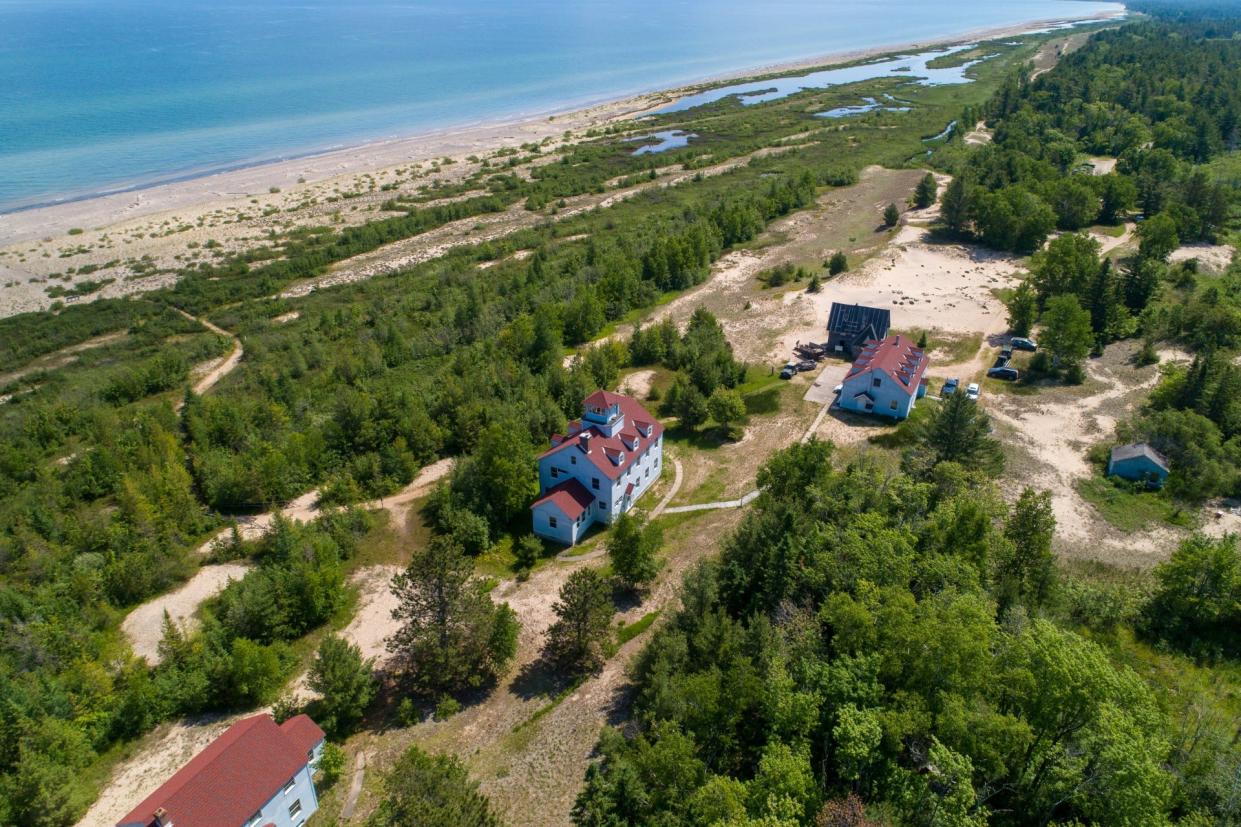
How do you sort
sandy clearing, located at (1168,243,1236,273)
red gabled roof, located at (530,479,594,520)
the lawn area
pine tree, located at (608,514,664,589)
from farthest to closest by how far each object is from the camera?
1. sandy clearing, located at (1168,243,1236,273)
2. the lawn area
3. red gabled roof, located at (530,479,594,520)
4. pine tree, located at (608,514,664,589)

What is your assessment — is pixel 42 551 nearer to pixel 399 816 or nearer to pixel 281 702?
pixel 281 702

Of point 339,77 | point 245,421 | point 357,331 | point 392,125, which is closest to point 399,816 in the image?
point 245,421

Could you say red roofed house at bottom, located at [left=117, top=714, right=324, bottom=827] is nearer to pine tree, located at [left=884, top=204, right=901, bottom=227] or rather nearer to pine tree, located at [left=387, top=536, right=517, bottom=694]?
pine tree, located at [left=387, top=536, right=517, bottom=694]

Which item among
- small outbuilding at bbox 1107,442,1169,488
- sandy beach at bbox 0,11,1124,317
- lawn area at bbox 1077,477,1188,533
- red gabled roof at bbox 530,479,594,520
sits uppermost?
sandy beach at bbox 0,11,1124,317

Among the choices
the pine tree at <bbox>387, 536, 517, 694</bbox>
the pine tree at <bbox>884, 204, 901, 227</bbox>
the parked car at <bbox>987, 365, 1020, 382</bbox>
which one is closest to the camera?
the pine tree at <bbox>387, 536, 517, 694</bbox>

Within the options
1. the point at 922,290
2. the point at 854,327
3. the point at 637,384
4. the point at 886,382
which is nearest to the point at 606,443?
the point at 637,384

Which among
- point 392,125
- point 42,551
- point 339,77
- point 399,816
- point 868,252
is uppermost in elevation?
point 339,77

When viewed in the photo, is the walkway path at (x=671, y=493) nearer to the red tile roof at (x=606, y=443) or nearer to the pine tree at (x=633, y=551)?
the red tile roof at (x=606, y=443)

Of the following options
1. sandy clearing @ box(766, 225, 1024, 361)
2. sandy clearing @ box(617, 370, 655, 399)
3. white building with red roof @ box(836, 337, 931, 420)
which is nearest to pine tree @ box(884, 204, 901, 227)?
sandy clearing @ box(766, 225, 1024, 361)
